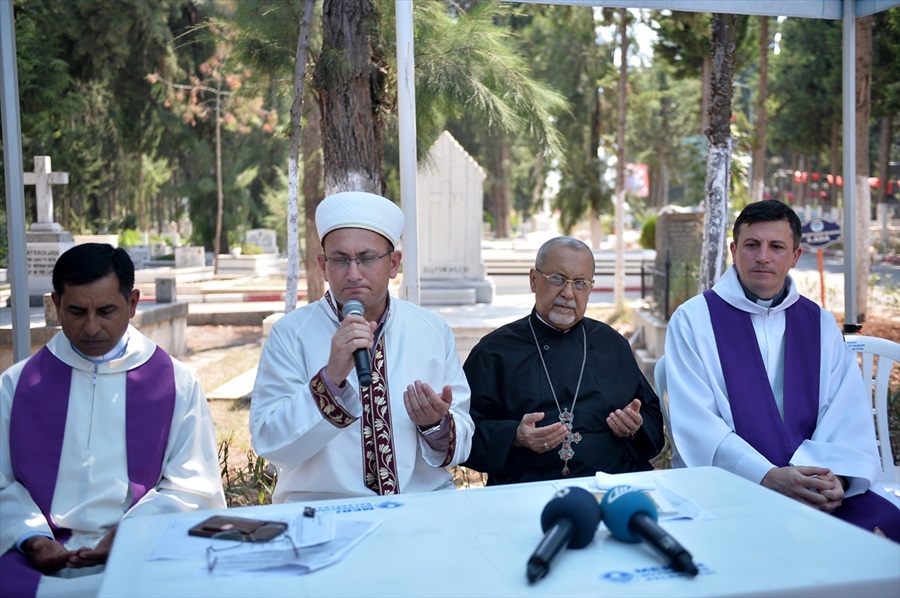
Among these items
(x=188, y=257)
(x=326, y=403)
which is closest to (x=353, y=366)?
(x=326, y=403)

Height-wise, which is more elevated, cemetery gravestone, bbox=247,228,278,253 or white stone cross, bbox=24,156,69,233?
white stone cross, bbox=24,156,69,233

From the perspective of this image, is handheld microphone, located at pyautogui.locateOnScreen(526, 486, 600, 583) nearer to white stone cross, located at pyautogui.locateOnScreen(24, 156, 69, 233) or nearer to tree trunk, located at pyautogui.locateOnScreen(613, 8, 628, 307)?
tree trunk, located at pyautogui.locateOnScreen(613, 8, 628, 307)

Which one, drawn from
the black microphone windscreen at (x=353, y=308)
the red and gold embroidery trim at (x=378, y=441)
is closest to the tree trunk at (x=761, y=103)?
the red and gold embroidery trim at (x=378, y=441)

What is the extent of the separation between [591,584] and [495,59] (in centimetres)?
644

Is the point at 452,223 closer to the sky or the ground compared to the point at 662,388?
closer to the sky

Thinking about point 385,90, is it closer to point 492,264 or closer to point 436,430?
point 436,430

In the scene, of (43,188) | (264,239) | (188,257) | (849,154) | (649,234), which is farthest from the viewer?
(264,239)

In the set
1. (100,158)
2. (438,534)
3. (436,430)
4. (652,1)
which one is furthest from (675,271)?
(100,158)

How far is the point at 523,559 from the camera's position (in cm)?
215

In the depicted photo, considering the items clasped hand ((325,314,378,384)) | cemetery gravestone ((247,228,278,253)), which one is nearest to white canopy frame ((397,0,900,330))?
clasped hand ((325,314,378,384))

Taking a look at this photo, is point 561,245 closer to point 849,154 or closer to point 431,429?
point 431,429

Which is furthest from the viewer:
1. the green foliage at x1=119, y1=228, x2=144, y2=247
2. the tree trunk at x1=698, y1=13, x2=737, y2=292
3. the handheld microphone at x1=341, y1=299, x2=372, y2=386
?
the green foliage at x1=119, y1=228, x2=144, y2=247

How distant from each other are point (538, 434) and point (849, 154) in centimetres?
295

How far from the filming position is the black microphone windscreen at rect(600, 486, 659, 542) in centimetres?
220
